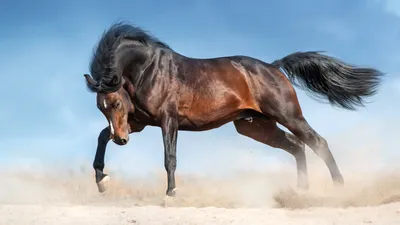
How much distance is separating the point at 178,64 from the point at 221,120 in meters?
1.11

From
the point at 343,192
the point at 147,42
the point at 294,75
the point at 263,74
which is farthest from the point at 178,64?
the point at 343,192

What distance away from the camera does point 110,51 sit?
9414mm

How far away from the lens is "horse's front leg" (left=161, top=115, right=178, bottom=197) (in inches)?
339

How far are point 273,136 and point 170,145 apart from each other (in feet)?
8.27

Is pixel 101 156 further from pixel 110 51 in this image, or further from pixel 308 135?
pixel 308 135

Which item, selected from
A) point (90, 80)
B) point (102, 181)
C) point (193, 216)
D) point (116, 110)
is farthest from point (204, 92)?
point (193, 216)

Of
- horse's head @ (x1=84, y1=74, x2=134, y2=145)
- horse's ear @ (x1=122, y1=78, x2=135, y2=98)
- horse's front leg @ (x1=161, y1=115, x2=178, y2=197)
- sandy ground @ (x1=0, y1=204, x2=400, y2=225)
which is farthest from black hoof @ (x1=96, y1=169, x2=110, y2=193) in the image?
sandy ground @ (x1=0, y1=204, x2=400, y2=225)

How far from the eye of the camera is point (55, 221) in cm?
694

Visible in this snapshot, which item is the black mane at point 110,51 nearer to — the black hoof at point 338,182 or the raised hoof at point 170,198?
the raised hoof at point 170,198

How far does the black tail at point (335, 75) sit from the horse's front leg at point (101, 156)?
3304mm

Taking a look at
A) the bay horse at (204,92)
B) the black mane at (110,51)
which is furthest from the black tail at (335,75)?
the black mane at (110,51)

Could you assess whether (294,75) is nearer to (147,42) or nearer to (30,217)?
(147,42)

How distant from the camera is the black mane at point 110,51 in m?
8.98

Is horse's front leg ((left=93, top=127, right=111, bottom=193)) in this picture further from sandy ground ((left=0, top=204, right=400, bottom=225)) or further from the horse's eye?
sandy ground ((left=0, top=204, right=400, bottom=225))
